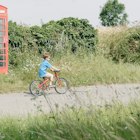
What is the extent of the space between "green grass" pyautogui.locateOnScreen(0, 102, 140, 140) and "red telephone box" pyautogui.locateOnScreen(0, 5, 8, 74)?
31.6 ft

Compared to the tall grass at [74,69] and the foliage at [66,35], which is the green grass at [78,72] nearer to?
the tall grass at [74,69]

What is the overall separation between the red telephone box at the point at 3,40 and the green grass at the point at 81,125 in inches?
379

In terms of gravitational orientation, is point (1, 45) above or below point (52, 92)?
above

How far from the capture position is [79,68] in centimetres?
1677

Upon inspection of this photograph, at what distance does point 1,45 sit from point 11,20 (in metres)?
2.16

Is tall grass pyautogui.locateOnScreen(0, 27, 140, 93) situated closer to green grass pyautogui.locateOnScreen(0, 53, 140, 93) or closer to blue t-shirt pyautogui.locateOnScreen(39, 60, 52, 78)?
green grass pyautogui.locateOnScreen(0, 53, 140, 93)

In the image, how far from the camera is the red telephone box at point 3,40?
53.8 ft

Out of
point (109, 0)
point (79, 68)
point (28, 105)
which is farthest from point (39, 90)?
point (109, 0)

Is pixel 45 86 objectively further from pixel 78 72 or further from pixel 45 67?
pixel 78 72

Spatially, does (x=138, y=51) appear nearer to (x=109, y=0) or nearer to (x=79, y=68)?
(x=79, y=68)

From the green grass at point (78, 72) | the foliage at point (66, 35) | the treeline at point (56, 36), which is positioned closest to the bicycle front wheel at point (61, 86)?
the green grass at point (78, 72)

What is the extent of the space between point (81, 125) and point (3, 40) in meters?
12.7

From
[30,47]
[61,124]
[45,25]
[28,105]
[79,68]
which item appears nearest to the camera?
[61,124]

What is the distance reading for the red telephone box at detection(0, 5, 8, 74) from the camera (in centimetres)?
1641
